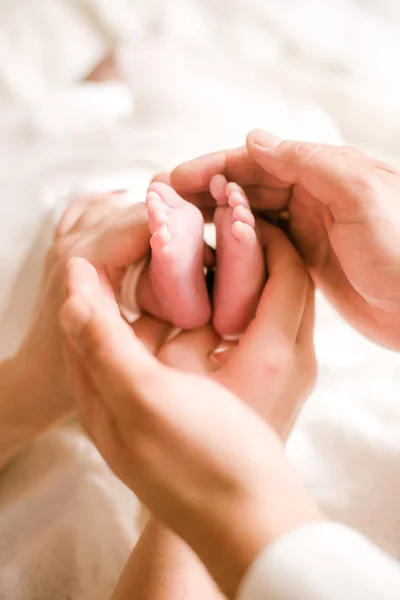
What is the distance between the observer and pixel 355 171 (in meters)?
0.61

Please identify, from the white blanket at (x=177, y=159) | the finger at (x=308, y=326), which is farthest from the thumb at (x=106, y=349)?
the white blanket at (x=177, y=159)

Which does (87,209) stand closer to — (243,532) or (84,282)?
(84,282)

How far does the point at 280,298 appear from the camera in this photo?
2.06ft

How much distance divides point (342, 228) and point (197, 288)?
0.52ft

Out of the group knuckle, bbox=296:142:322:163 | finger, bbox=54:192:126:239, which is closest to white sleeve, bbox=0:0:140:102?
finger, bbox=54:192:126:239

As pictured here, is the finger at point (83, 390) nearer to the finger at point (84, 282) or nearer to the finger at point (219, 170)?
the finger at point (84, 282)

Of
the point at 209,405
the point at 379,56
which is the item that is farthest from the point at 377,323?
the point at 379,56

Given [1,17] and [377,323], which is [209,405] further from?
[1,17]

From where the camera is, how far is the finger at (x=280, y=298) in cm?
61

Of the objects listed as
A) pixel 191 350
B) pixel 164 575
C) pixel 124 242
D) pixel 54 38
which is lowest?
pixel 164 575

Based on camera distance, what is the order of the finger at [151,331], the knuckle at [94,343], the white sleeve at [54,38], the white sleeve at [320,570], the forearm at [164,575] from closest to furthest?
the white sleeve at [320,570] < the knuckle at [94,343] < the forearm at [164,575] < the finger at [151,331] < the white sleeve at [54,38]

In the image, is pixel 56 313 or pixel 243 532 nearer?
pixel 243 532

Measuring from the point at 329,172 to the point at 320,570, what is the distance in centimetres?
39

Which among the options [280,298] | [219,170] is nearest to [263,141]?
[219,170]
